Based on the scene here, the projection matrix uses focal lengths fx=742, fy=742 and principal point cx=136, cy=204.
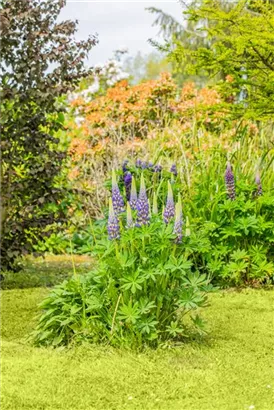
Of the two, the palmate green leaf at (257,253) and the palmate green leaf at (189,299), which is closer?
the palmate green leaf at (189,299)

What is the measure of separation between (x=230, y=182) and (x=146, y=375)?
104 inches

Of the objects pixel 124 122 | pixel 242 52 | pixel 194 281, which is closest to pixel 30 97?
pixel 242 52

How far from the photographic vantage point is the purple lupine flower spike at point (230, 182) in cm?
610

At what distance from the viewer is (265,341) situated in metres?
4.58

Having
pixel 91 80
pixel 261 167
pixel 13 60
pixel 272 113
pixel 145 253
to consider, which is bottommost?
pixel 145 253

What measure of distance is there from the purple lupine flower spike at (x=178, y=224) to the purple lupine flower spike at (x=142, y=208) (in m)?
0.17

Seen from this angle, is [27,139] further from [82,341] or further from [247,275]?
[82,341]

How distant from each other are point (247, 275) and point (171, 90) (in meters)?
6.06

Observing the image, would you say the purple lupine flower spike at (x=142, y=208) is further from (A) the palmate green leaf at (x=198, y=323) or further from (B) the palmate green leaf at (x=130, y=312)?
(A) the palmate green leaf at (x=198, y=323)

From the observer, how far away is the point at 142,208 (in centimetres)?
414

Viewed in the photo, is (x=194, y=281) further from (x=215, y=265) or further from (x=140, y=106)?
(x=140, y=106)

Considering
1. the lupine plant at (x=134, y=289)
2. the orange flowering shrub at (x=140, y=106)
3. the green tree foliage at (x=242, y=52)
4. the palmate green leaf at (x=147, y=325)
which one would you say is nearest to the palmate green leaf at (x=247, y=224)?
the green tree foliage at (x=242, y=52)

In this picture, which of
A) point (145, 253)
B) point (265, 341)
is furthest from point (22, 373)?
point (265, 341)

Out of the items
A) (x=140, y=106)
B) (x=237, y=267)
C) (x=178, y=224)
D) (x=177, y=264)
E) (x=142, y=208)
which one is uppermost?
(x=140, y=106)
